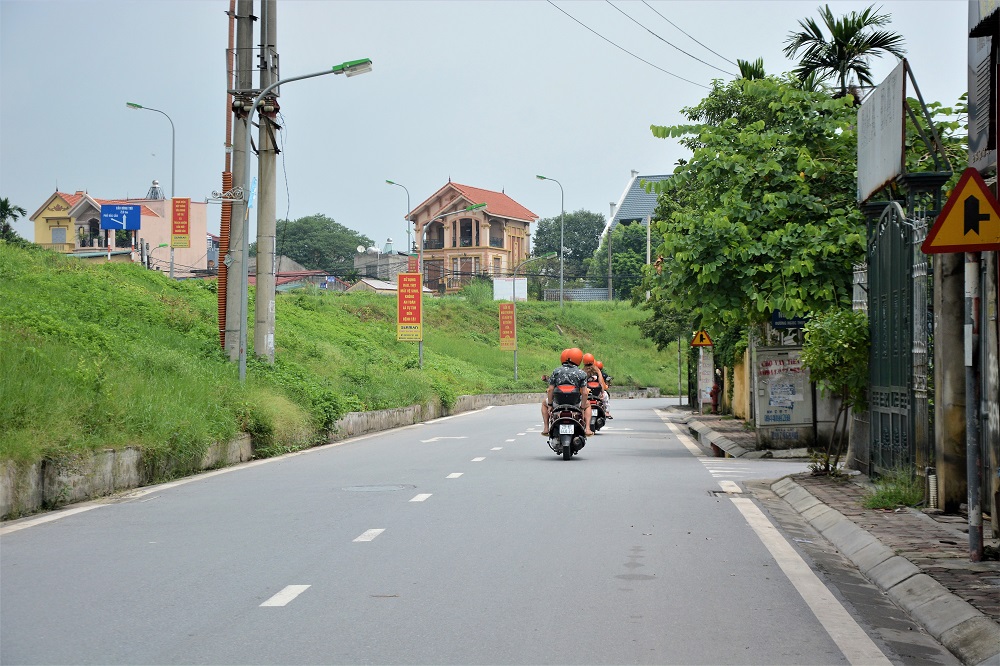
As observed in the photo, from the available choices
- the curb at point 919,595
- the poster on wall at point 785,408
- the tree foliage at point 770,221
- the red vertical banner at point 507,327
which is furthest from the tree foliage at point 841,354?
the red vertical banner at point 507,327

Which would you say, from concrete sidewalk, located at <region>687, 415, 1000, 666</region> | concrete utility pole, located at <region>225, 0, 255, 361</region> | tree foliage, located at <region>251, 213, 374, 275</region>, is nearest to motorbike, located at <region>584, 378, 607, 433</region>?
concrete utility pole, located at <region>225, 0, 255, 361</region>

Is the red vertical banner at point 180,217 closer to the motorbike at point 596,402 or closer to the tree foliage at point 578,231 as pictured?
the motorbike at point 596,402

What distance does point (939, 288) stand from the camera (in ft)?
34.7

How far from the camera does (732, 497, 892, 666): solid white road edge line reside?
6.06m

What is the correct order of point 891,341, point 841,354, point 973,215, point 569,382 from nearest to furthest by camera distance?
point 973,215
point 891,341
point 841,354
point 569,382

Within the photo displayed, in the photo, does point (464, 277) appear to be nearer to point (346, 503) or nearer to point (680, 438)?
point (680, 438)

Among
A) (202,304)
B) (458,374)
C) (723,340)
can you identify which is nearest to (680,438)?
(723,340)

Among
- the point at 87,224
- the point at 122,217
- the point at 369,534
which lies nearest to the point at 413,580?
the point at 369,534

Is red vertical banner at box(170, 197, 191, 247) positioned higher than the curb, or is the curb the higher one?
red vertical banner at box(170, 197, 191, 247)

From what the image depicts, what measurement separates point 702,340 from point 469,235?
198 ft

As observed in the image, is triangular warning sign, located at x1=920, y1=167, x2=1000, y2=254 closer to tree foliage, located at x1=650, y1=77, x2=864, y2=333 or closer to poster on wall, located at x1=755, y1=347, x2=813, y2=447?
tree foliage, located at x1=650, y1=77, x2=864, y2=333

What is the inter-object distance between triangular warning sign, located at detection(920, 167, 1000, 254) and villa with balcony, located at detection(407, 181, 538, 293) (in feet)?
272

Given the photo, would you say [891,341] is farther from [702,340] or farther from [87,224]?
[87,224]

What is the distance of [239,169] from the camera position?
2197 cm
